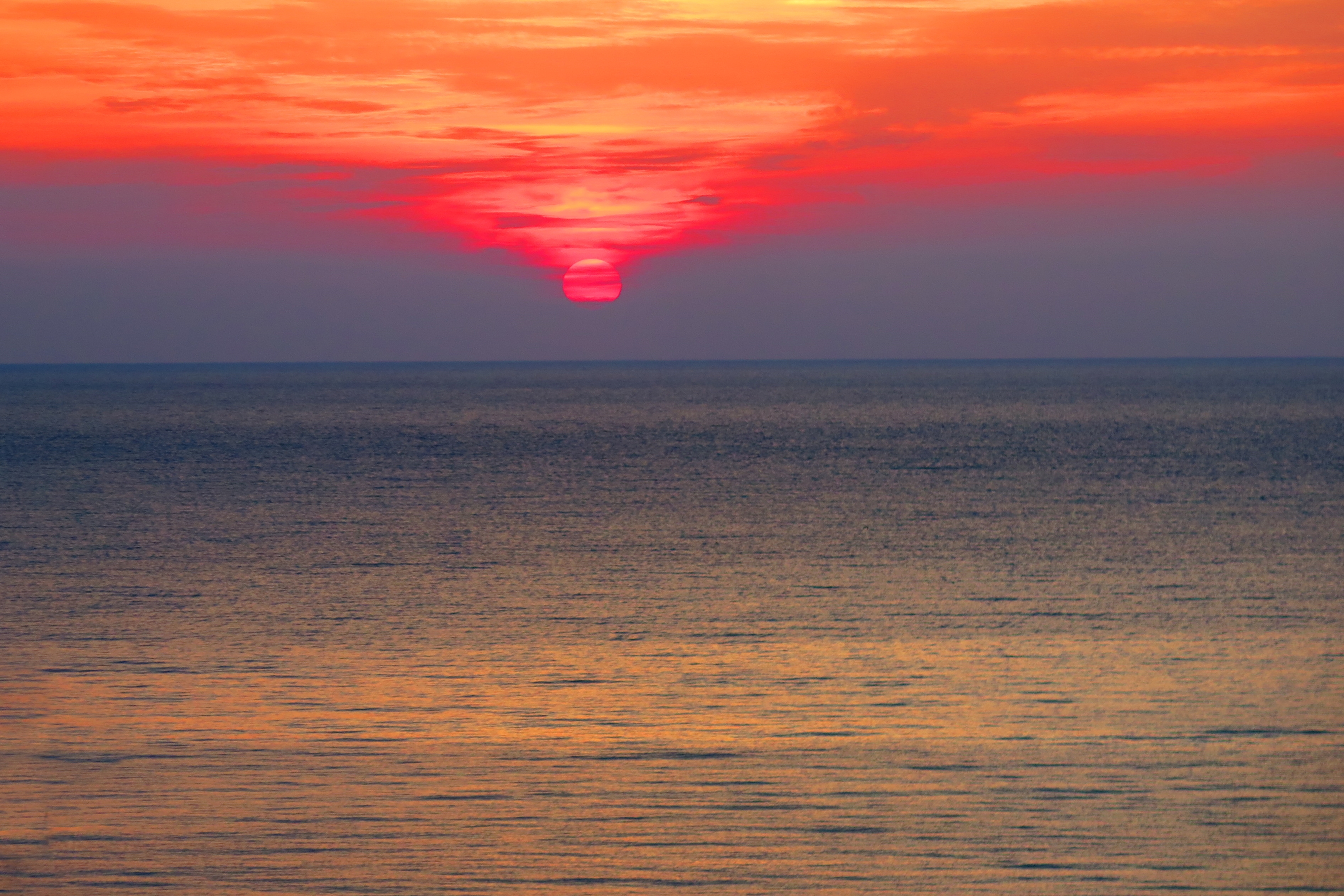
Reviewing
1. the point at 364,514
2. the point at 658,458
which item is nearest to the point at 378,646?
the point at 364,514

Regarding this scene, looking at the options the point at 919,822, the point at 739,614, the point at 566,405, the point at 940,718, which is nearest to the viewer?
the point at 919,822

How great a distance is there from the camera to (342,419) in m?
98.4

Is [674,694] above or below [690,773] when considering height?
below

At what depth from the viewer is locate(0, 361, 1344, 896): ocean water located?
9734mm

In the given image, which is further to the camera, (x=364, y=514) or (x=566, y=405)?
(x=566, y=405)

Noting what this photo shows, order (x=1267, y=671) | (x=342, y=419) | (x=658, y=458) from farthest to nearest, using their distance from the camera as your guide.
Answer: (x=342, y=419)
(x=658, y=458)
(x=1267, y=671)

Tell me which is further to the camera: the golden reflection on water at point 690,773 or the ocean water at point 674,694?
the ocean water at point 674,694

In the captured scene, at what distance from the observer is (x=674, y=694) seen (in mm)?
14430

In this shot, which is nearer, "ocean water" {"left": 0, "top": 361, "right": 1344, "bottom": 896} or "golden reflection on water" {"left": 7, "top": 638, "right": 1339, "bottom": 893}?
"golden reflection on water" {"left": 7, "top": 638, "right": 1339, "bottom": 893}

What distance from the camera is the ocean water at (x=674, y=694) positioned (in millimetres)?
9734

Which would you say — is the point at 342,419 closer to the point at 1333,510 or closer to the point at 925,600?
the point at 1333,510

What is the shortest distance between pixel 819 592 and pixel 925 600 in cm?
184

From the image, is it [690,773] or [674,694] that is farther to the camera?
[674,694]

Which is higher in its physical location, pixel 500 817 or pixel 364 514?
pixel 500 817
